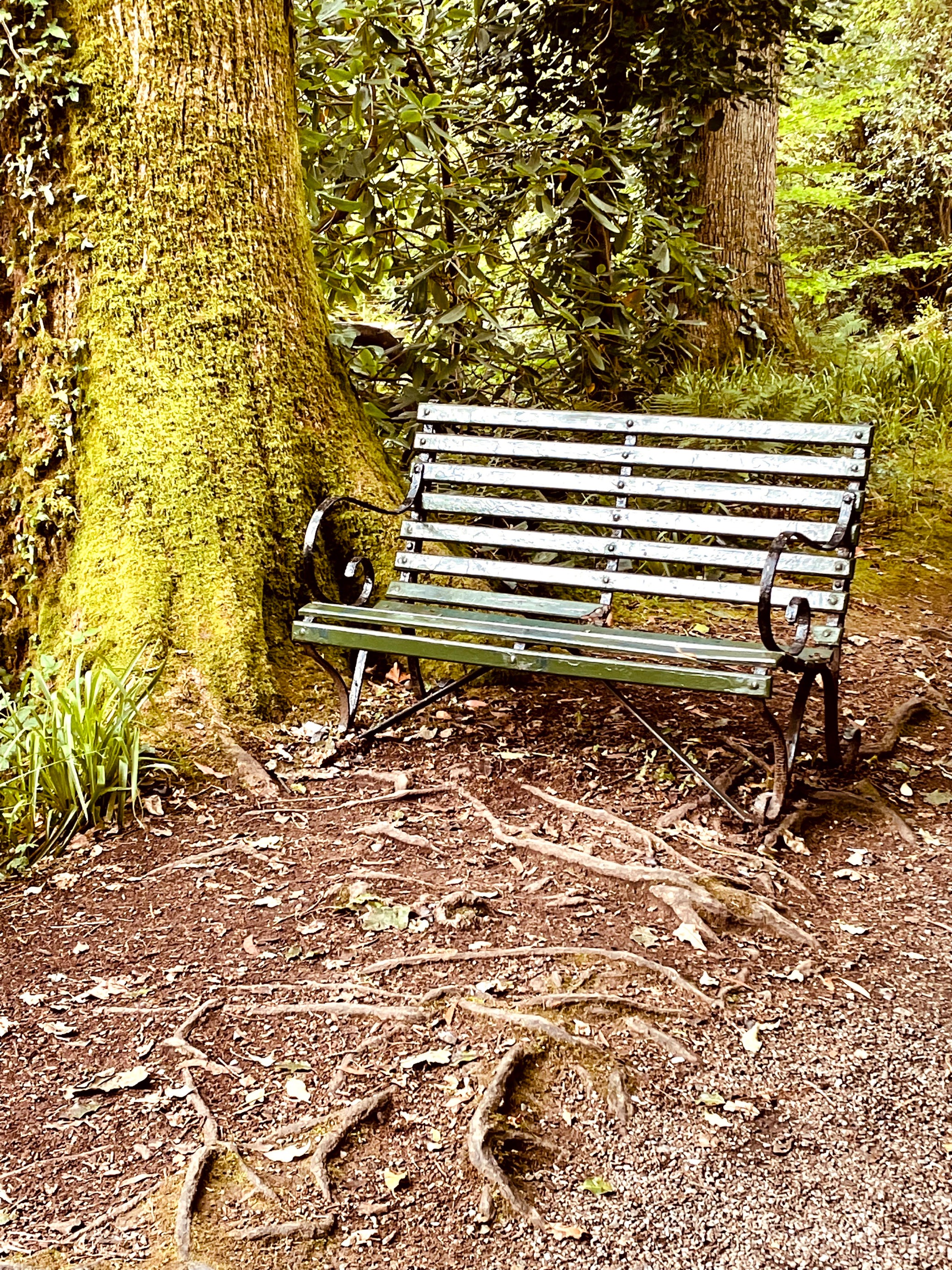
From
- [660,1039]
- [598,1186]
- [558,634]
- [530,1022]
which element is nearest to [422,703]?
[558,634]

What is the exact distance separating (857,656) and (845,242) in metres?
11.5

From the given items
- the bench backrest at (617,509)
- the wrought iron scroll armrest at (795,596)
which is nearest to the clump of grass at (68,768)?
the bench backrest at (617,509)

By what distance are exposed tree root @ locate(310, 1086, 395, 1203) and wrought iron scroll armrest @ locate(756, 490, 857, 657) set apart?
1.66m

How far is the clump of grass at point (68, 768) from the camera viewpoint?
349 centimetres

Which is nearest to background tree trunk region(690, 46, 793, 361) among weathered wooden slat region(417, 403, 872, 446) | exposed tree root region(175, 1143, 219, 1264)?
weathered wooden slat region(417, 403, 872, 446)

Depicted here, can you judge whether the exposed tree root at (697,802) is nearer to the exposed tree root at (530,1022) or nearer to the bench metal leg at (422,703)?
the bench metal leg at (422,703)

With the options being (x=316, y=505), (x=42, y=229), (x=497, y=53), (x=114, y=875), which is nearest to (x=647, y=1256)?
(x=114, y=875)

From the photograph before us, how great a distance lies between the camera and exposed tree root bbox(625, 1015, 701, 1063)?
2496 millimetres

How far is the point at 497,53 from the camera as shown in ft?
21.9

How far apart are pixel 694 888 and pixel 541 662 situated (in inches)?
33.6

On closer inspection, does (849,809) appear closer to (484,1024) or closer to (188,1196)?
(484,1024)

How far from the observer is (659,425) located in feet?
13.4

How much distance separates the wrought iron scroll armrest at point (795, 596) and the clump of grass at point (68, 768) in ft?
6.47

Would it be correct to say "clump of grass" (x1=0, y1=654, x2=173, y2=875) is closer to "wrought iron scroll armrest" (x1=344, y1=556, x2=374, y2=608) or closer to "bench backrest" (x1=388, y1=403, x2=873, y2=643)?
"wrought iron scroll armrest" (x1=344, y1=556, x2=374, y2=608)
